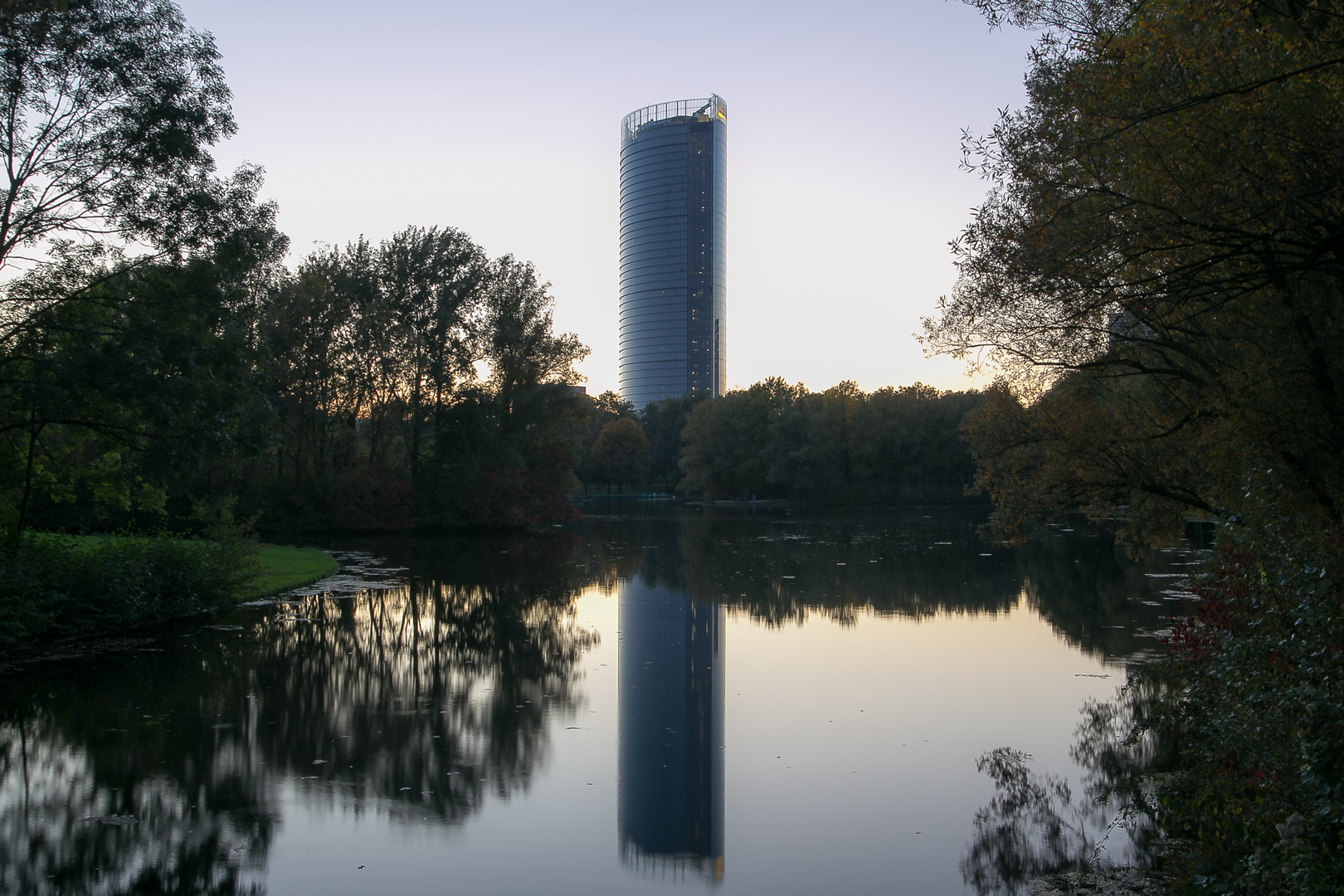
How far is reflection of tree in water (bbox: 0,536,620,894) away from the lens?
6922 millimetres

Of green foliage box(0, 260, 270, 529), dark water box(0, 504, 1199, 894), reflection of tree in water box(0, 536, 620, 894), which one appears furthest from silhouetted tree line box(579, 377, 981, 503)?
reflection of tree in water box(0, 536, 620, 894)

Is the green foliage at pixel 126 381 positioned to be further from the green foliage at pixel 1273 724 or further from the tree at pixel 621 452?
the tree at pixel 621 452

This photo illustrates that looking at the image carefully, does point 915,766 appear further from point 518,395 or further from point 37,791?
point 518,395

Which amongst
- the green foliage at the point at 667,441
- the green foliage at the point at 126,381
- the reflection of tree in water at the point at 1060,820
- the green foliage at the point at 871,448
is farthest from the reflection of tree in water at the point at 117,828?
the green foliage at the point at 667,441

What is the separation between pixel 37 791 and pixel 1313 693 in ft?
32.4

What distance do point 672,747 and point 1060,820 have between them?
13.7 ft

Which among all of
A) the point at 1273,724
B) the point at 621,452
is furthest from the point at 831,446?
the point at 1273,724

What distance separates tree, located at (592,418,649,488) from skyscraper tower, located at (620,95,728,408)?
67861mm

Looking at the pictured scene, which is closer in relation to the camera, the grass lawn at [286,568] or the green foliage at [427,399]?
the grass lawn at [286,568]

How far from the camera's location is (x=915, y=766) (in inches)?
371

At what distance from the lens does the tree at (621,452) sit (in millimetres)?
105250

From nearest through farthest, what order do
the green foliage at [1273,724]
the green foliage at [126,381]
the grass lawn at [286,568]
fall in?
1. the green foliage at [1273,724]
2. the green foliage at [126,381]
3. the grass lawn at [286,568]

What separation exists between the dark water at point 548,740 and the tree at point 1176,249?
3.85 m

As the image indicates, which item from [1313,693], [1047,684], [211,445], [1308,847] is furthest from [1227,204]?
[211,445]
